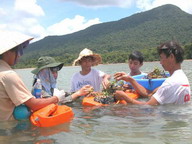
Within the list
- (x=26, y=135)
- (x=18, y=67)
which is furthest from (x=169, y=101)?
(x=18, y=67)

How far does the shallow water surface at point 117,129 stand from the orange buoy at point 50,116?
9 cm

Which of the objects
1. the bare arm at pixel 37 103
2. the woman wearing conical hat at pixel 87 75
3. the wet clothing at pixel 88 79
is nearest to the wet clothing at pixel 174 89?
the bare arm at pixel 37 103

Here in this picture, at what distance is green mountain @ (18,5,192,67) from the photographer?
324ft

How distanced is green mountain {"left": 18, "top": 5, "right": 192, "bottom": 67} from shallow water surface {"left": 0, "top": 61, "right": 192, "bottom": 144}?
184 ft

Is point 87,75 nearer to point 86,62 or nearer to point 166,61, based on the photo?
point 86,62

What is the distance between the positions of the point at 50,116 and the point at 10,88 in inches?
30.7

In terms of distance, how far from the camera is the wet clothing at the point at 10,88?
3025 mm

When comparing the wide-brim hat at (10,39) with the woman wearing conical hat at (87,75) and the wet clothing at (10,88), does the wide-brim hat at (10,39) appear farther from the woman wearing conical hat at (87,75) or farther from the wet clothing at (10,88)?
the woman wearing conical hat at (87,75)

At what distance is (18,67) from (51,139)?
83.0 meters

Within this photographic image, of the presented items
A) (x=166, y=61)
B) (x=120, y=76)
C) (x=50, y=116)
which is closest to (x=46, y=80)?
(x=50, y=116)

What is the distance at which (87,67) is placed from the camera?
20.5ft

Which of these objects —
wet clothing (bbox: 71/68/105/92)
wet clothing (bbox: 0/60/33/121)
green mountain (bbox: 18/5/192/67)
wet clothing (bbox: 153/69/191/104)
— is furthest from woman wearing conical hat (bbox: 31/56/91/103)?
green mountain (bbox: 18/5/192/67)

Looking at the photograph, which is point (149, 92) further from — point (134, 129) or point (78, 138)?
point (78, 138)

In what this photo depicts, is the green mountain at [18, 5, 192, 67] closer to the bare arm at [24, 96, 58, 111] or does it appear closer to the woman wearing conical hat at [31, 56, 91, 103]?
the woman wearing conical hat at [31, 56, 91, 103]
